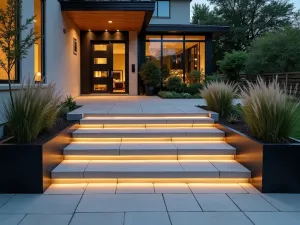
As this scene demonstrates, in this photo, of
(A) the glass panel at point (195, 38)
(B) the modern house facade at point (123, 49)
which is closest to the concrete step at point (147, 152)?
(B) the modern house facade at point (123, 49)

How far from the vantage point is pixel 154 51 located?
1542 cm

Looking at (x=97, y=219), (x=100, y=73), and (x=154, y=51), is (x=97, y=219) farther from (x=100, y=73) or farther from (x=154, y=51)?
(x=154, y=51)

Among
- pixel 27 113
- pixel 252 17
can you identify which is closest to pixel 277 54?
pixel 27 113

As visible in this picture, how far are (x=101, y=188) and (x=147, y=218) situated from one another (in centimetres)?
110

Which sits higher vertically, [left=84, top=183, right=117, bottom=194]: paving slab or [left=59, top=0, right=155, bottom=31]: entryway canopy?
[left=59, top=0, right=155, bottom=31]: entryway canopy

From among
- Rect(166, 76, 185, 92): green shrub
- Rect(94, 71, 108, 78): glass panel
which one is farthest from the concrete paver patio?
Rect(94, 71, 108, 78): glass panel

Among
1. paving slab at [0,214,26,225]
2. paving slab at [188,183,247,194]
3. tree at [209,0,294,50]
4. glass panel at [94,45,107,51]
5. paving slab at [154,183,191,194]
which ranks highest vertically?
tree at [209,0,294,50]

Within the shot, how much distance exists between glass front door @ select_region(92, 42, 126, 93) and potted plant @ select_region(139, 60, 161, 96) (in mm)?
1208

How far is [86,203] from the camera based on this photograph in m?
3.70

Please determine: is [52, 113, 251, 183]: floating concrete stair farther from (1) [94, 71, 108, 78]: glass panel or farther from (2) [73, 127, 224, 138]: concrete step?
(1) [94, 71, 108, 78]: glass panel

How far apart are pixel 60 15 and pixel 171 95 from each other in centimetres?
475

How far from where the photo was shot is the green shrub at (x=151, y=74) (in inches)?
551

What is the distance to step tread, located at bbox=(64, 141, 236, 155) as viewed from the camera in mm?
5070

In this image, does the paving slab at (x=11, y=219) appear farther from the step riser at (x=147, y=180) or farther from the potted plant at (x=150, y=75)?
the potted plant at (x=150, y=75)
